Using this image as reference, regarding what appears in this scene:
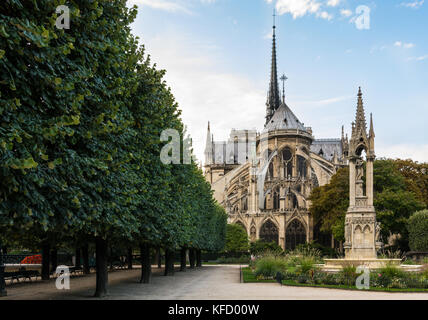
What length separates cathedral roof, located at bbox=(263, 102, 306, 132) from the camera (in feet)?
330

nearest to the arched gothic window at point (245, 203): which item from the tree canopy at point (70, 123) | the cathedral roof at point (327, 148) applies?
the cathedral roof at point (327, 148)

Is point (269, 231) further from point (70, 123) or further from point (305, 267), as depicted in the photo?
point (70, 123)

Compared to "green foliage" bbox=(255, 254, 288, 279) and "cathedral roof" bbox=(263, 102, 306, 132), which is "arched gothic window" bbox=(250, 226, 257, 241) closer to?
"cathedral roof" bbox=(263, 102, 306, 132)

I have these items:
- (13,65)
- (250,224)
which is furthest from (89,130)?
(250,224)

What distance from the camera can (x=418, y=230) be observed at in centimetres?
4944

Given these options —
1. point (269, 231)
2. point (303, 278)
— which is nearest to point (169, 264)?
point (303, 278)

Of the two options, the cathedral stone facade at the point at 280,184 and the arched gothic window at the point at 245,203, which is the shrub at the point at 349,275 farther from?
the arched gothic window at the point at 245,203

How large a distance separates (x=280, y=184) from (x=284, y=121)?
18290 millimetres

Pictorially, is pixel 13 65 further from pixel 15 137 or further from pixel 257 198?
pixel 257 198

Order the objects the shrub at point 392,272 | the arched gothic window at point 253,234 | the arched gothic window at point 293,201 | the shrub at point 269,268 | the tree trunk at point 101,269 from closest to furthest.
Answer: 1. the tree trunk at point 101,269
2. the shrub at point 392,272
3. the shrub at point 269,268
4. the arched gothic window at point 253,234
5. the arched gothic window at point 293,201

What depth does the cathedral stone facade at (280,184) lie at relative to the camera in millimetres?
82688

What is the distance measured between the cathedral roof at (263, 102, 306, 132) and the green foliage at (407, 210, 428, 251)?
5071 cm

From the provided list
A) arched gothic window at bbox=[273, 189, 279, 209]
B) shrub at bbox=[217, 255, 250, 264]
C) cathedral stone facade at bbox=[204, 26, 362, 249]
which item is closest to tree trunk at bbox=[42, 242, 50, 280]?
shrub at bbox=[217, 255, 250, 264]

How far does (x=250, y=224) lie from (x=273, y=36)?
233 feet
